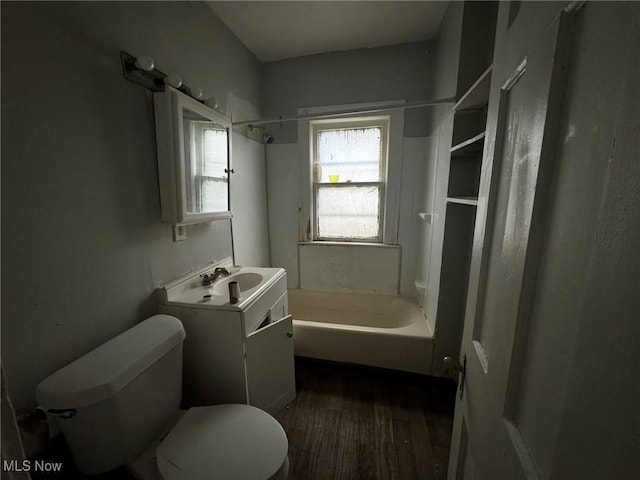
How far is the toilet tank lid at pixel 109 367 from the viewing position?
2.57 feet

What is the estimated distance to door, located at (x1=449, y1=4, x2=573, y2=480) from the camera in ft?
1.33

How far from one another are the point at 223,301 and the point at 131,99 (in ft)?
3.36

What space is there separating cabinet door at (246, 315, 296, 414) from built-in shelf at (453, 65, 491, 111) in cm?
152

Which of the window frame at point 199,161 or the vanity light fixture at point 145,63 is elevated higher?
the vanity light fixture at point 145,63

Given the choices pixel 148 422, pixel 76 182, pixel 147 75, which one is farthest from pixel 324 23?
pixel 148 422

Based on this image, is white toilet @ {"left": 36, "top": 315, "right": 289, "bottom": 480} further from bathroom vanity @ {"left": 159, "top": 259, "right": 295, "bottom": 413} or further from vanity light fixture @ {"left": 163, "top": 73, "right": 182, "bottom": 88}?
vanity light fixture @ {"left": 163, "top": 73, "right": 182, "bottom": 88}

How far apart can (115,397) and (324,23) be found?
7.90 ft

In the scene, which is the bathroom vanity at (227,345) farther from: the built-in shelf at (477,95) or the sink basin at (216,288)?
the built-in shelf at (477,95)

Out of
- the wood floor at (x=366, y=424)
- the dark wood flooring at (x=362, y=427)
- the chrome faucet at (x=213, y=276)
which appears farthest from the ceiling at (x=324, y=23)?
the wood floor at (x=366, y=424)

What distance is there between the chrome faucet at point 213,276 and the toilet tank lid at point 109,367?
0.41 metres

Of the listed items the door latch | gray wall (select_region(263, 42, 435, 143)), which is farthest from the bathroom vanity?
gray wall (select_region(263, 42, 435, 143))

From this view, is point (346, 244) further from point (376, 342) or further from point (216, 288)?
point (216, 288)

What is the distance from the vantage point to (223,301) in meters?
1.31

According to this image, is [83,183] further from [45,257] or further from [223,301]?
[223,301]
